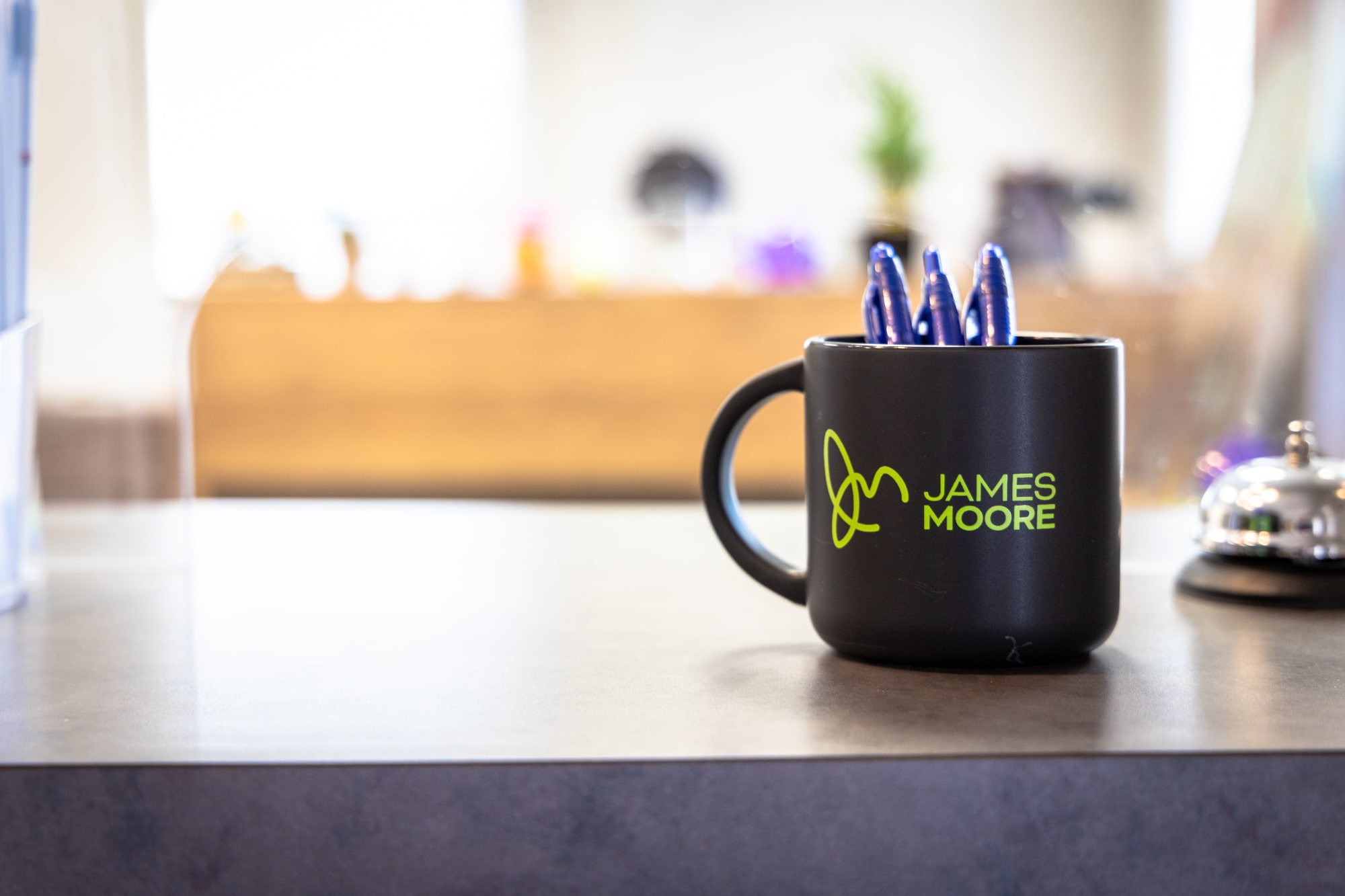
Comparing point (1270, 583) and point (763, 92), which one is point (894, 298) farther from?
point (763, 92)

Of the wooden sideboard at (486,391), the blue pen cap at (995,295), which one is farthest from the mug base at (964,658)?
the wooden sideboard at (486,391)

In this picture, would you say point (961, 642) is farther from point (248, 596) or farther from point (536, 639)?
point (248, 596)

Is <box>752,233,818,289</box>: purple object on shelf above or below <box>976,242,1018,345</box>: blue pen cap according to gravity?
above

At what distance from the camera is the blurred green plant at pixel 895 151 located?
259 centimetres

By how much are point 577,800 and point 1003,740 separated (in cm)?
11

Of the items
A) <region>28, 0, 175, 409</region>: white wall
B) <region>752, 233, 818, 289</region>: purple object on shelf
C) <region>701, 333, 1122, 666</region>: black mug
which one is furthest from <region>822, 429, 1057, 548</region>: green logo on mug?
<region>752, 233, 818, 289</region>: purple object on shelf

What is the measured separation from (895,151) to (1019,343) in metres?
2.23

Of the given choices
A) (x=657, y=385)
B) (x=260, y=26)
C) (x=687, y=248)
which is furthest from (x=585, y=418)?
(x=260, y=26)

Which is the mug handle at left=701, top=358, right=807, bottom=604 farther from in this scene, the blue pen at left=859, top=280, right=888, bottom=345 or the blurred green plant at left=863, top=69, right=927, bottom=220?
the blurred green plant at left=863, top=69, right=927, bottom=220

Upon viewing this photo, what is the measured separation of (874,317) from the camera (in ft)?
1.45

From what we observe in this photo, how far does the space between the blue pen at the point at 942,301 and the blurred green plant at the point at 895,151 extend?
2180 millimetres

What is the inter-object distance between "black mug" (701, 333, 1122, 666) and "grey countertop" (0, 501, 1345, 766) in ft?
0.06

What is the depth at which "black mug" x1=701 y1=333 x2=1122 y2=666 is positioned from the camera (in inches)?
16.0

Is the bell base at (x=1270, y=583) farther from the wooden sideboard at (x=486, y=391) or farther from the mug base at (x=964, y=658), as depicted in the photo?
the wooden sideboard at (x=486, y=391)
